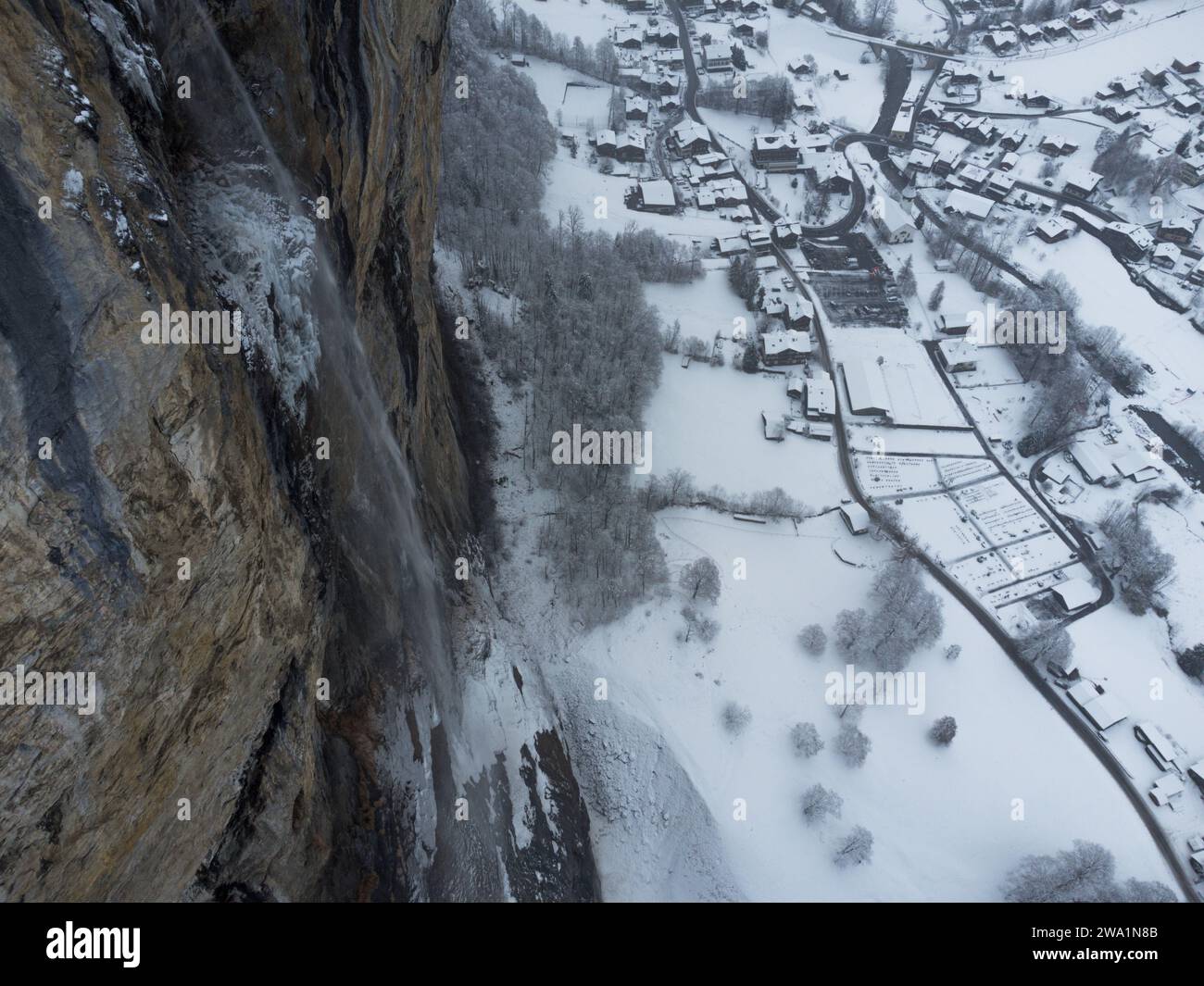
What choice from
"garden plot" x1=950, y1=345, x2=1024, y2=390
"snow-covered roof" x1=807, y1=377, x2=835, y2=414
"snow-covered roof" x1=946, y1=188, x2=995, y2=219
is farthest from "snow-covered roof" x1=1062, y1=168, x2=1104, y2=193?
"snow-covered roof" x1=807, y1=377, x2=835, y2=414

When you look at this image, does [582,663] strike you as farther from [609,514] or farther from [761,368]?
[761,368]

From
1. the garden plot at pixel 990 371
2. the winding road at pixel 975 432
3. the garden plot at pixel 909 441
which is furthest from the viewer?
the garden plot at pixel 990 371

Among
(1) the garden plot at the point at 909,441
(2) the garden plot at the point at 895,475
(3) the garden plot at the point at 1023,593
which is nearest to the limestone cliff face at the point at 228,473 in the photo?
(3) the garden plot at the point at 1023,593

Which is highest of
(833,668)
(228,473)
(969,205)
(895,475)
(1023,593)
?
(228,473)

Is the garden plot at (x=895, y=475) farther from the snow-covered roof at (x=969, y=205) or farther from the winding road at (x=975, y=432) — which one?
the snow-covered roof at (x=969, y=205)

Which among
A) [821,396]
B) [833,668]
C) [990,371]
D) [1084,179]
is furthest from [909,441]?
[1084,179]

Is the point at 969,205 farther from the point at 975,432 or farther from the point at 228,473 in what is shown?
the point at 228,473

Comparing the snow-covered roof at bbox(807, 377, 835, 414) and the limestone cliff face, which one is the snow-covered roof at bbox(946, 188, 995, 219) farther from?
the limestone cliff face

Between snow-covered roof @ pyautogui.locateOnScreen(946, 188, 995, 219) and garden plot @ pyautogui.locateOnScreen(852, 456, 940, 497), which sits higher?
snow-covered roof @ pyautogui.locateOnScreen(946, 188, 995, 219)
